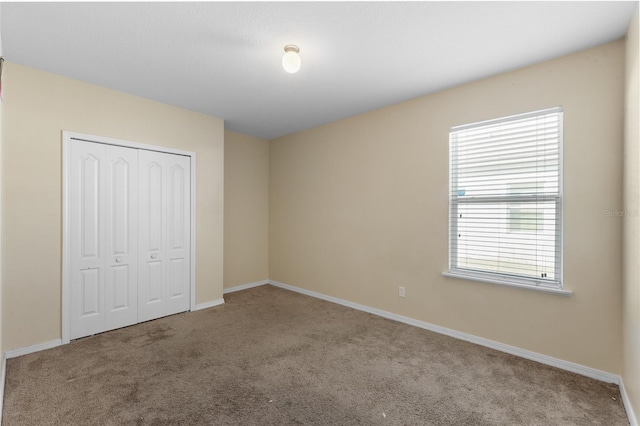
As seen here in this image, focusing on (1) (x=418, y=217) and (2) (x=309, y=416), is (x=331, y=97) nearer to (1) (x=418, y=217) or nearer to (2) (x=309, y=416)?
(1) (x=418, y=217)

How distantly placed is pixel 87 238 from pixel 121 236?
307mm

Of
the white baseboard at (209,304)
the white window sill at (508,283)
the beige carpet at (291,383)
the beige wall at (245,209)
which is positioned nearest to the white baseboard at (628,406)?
the beige carpet at (291,383)

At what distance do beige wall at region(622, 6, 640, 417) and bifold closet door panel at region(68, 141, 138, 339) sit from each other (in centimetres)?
A: 437

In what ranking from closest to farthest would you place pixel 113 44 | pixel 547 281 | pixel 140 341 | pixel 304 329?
pixel 113 44, pixel 547 281, pixel 140 341, pixel 304 329

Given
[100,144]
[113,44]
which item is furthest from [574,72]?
[100,144]

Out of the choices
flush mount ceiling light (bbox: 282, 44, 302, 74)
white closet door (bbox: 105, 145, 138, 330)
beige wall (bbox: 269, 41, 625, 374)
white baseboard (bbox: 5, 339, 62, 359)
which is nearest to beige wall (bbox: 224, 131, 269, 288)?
beige wall (bbox: 269, 41, 625, 374)

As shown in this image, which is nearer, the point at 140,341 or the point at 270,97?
the point at 140,341

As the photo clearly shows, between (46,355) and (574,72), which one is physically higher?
(574,72)

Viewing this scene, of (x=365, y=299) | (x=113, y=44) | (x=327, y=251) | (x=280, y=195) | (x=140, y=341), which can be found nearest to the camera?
(x=113, y=44)

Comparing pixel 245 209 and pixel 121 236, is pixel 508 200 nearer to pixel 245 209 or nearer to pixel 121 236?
pixel 245 209

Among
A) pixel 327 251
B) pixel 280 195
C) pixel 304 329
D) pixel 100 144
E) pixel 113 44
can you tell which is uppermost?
pixel 113 44

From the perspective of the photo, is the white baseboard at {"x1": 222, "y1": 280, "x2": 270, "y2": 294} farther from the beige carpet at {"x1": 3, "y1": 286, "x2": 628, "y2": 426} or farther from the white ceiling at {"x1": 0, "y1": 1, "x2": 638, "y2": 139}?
the white ceiling at {"x1": 0, "y1": 1, "x2": 638, "y2": 139}

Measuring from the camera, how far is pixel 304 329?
3354 mm

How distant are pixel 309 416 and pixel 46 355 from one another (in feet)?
8.26
